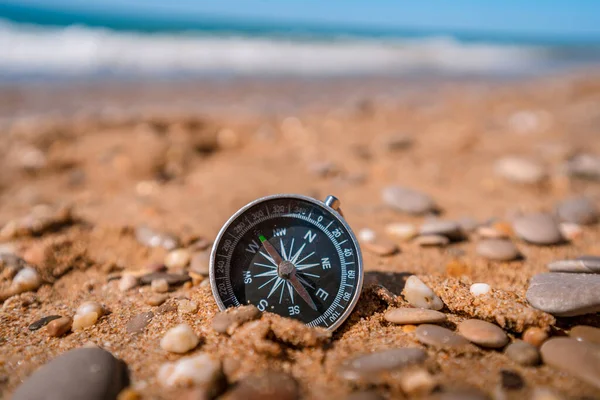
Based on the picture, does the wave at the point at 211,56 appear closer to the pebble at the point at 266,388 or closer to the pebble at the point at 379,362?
the pebble at the point at 266,388

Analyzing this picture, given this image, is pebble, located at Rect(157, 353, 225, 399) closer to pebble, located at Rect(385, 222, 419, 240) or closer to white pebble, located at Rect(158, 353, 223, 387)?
white pebble, located at Rect(158, 353, 223, 387)

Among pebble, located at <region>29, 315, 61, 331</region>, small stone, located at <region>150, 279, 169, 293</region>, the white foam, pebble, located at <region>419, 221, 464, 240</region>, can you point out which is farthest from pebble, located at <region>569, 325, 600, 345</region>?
the white foam

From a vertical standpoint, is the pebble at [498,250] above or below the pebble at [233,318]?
below

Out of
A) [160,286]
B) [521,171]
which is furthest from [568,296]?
[521,171]

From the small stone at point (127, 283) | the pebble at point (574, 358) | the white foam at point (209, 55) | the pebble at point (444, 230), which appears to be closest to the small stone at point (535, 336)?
the pebble at point (574, 358)

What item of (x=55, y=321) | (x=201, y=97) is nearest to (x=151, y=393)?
(x=55, y=321)

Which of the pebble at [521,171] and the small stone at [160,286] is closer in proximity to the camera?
the small stone at [160,286]

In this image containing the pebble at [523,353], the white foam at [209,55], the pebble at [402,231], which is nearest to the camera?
the pebble at [523,353]
